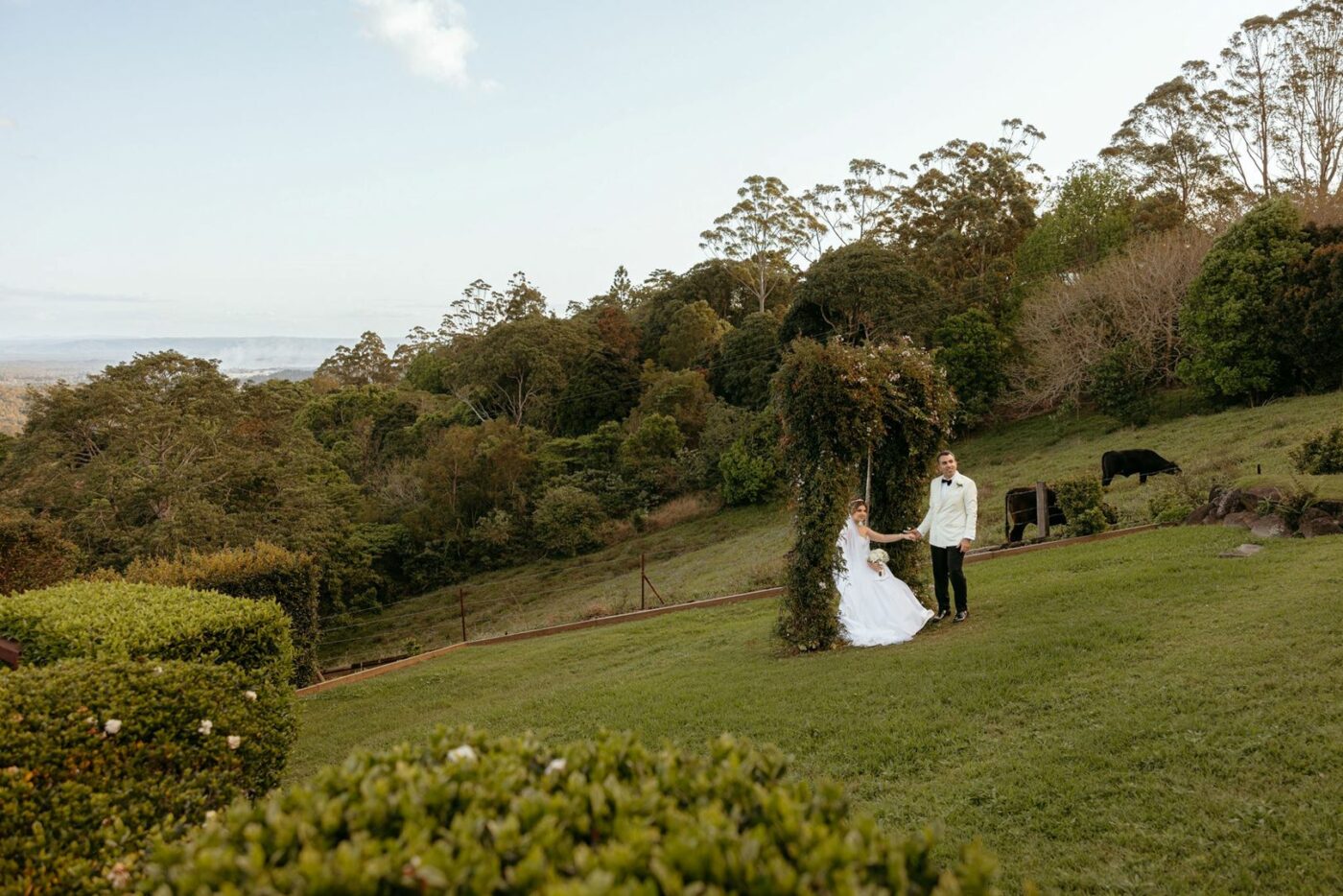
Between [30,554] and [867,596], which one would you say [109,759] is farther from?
[30,554]

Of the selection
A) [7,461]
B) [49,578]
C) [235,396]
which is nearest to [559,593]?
[235,396]

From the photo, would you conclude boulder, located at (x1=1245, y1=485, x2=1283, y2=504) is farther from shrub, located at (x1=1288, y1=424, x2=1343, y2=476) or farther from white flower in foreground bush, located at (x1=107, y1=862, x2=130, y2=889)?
white flower in foreground bush, located at (x1=107, y1=862, x2=130, y2=889)

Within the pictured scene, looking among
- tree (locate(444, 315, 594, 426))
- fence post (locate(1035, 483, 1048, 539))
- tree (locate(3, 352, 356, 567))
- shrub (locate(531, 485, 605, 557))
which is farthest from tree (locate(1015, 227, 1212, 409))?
tree (locate(3, 352, 356, 567))

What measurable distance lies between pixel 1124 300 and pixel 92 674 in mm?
32281

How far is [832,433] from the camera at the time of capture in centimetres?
859

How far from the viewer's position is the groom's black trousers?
26.7 ft

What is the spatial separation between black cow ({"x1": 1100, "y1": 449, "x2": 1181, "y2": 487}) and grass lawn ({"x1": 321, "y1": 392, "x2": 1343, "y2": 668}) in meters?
0.37

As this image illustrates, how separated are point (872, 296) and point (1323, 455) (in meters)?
25.1

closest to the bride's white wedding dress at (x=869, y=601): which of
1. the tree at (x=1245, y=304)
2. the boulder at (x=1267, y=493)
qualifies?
the boulder at (x=1267, y=493)

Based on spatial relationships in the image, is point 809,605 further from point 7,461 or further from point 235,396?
point 7,461

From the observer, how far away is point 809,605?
8656mm

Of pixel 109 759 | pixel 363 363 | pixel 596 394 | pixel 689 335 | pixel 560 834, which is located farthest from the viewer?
pixel 363 363

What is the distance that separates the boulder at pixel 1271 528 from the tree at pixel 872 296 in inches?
1005

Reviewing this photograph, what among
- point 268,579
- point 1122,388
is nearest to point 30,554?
point 268,579
